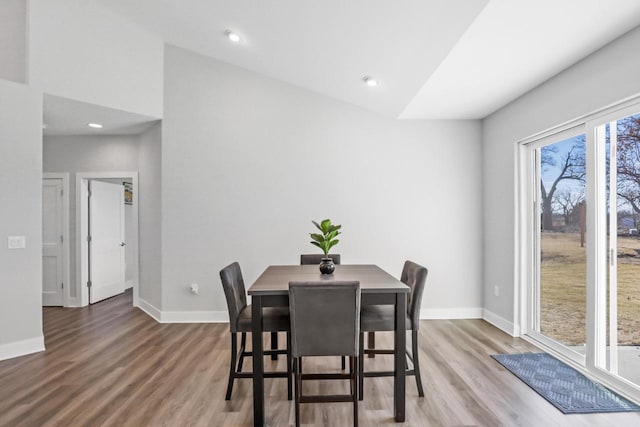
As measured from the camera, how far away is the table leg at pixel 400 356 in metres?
2.19

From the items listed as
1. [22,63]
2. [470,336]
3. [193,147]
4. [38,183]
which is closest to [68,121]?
[22,63]

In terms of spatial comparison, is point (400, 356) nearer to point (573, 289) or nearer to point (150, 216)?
point (573, 289)

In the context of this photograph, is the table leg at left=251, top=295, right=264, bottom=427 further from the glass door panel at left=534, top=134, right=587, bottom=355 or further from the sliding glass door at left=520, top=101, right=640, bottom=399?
the glass door panel at left=534, top=134, right=587, bottom=355

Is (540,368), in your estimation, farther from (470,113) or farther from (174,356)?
(174,356)

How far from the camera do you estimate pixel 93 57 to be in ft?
12.6

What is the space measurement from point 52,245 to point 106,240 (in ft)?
2.23

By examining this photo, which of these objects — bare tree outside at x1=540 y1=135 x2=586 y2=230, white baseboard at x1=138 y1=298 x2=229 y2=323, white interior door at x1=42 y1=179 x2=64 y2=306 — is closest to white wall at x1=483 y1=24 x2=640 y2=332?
bare tree outside at x1=540 y1=135 x2=586 y2=230

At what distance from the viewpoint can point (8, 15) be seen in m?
3.55

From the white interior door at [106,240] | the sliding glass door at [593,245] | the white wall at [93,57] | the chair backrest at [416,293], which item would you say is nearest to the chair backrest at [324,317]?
the chair backrest at [416,293]

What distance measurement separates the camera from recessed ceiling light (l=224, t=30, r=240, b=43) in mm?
3688

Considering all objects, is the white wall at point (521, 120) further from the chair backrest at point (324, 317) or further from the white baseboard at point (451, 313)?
the chair backrest at point (324, 317)

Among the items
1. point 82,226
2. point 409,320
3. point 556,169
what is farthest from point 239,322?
point 82,226

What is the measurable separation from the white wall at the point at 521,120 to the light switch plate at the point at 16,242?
4938mm

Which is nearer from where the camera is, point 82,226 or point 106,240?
point 82,226
